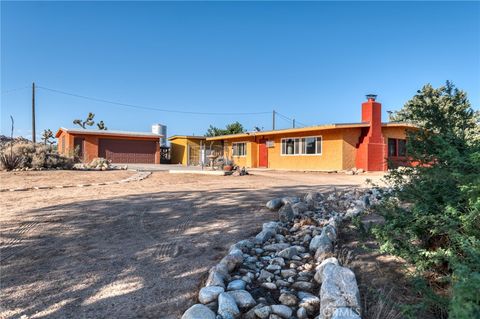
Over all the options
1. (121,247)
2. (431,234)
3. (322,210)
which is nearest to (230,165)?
(322,210)

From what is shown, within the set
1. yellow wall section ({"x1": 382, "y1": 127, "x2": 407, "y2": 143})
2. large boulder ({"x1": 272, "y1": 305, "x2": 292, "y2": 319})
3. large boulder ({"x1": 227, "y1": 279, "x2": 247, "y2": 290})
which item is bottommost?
large boulder ({"x1": 272, "y1": 305, "x2": 292, "y2": 319})

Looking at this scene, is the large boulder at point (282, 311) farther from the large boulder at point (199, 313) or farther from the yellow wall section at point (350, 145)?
the yellow wall section at point (350, 145)

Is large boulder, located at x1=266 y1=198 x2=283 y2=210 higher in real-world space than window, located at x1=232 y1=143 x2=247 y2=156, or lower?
lower

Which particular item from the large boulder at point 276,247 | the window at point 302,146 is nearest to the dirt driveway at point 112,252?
the large boulder at point 276,247

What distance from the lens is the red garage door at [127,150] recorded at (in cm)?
2795

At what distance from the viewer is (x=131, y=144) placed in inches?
1144

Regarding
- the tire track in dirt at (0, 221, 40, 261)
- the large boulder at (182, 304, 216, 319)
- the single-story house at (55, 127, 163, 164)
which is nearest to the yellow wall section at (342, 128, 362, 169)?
the tire track in dirt at (0, 221, 40, 261)

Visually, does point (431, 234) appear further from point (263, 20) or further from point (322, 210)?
point (263, 20)

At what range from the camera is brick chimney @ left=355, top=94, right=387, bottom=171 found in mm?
17188

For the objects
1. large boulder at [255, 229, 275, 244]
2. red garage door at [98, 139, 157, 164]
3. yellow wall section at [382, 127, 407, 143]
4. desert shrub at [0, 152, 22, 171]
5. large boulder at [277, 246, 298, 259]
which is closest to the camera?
large boulder at [277, 246, 298, 259]

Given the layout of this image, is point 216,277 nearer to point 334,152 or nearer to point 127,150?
point 334,152

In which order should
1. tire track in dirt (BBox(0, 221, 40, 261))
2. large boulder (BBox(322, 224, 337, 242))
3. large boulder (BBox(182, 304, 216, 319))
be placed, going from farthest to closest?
large boulder (BBox(322, 224, 337, 242)), tire track in dirt (BBox(0, 221, 40, 261)), large boulder (BBox(182, 304, 216, 319))

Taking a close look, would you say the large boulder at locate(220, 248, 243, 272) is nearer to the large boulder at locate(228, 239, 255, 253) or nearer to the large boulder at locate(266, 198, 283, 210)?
the large boulder at locate(228, 239, 255, 253)

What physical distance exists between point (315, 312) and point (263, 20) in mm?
13579
